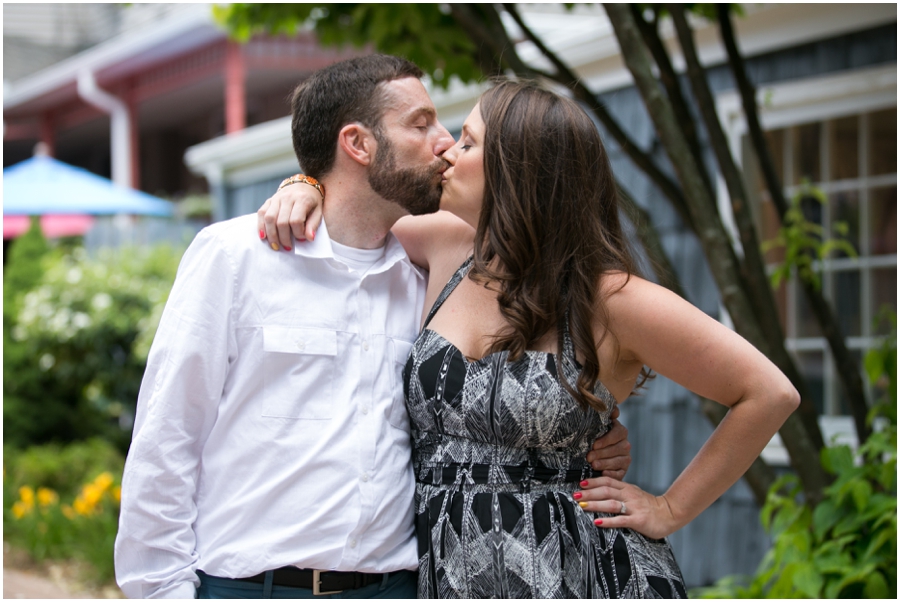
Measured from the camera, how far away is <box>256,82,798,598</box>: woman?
6.59 ft

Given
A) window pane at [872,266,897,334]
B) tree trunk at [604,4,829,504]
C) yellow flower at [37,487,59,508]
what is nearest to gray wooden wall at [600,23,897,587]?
window pane at [872,266,897,334]

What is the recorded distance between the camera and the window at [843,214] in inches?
189

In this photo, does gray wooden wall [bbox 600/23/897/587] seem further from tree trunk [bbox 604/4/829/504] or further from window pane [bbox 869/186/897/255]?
tree trunk [bbox 604/4/829/504]

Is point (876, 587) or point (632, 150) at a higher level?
point (632, 150)

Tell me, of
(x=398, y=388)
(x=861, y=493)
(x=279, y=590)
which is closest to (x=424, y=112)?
(x=398, y=388)

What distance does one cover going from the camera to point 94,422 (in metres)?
8.66

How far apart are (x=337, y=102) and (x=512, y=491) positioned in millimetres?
1122

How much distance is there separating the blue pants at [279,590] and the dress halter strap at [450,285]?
25.0 inches

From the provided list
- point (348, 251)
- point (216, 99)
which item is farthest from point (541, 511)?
point (216, 99)

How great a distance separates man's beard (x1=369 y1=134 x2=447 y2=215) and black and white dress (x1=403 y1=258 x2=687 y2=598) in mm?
407

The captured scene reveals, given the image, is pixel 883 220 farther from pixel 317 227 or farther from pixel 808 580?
pixel 317 227

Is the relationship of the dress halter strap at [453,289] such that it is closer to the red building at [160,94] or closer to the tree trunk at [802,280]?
the tree trunk at [802,280]

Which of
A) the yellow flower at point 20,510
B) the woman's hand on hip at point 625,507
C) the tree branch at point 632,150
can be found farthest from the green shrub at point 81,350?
the woman's hand on hip at point 625,507

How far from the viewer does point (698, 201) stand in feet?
10.8
